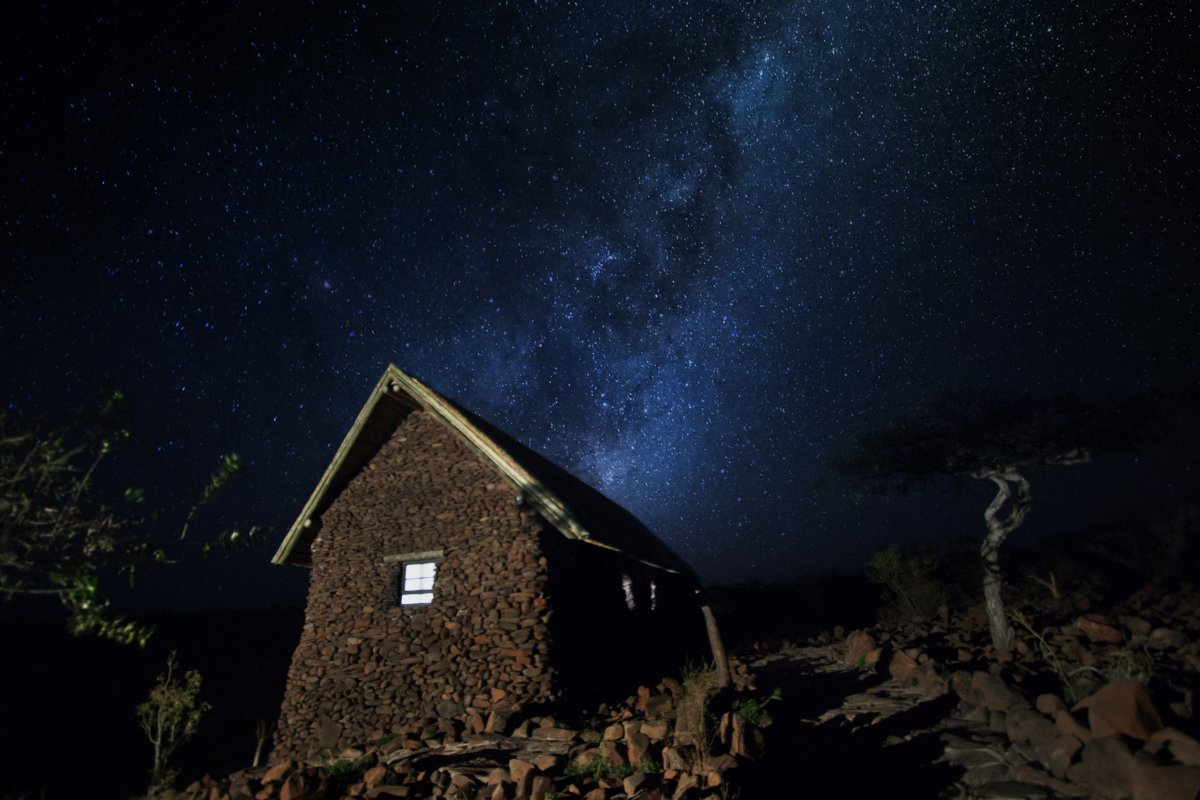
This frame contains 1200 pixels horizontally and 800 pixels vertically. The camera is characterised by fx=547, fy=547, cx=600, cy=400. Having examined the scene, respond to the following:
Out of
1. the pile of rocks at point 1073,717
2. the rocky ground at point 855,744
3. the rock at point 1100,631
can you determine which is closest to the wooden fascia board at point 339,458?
the rocky ground at point 855,744

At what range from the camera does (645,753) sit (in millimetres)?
6656

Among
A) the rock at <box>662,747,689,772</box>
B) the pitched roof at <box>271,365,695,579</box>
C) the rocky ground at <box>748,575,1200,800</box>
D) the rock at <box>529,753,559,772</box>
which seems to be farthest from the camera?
the pitched roof at <box>271,365,695,579</box>

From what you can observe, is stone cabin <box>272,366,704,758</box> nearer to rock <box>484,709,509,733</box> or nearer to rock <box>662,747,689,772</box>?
rock <box>484,709,509,733</box>

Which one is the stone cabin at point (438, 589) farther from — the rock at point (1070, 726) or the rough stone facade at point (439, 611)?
the rock at point (1070, 726)

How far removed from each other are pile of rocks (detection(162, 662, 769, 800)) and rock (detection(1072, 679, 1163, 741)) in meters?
3.44

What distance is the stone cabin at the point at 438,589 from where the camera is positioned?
10016 millimetres

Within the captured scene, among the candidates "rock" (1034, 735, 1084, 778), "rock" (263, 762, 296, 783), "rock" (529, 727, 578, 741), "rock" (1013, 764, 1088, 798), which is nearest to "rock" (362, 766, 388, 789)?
"rock" (263, 762, 296, 783)

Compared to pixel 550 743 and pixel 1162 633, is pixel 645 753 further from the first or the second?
pixel 1162 633

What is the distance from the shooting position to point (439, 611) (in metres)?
Result: 10.6

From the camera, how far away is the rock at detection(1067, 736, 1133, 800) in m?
4.89

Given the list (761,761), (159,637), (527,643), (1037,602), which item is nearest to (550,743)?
(527,643)

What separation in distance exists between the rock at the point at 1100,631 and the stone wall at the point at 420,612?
38.6 feet

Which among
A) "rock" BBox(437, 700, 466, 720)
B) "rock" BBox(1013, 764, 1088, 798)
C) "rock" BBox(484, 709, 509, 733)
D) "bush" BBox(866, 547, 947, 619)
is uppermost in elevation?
"bush" BBox(866, 547, 947, 619)

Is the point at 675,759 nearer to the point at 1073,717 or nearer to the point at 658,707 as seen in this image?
the point at 658,707
